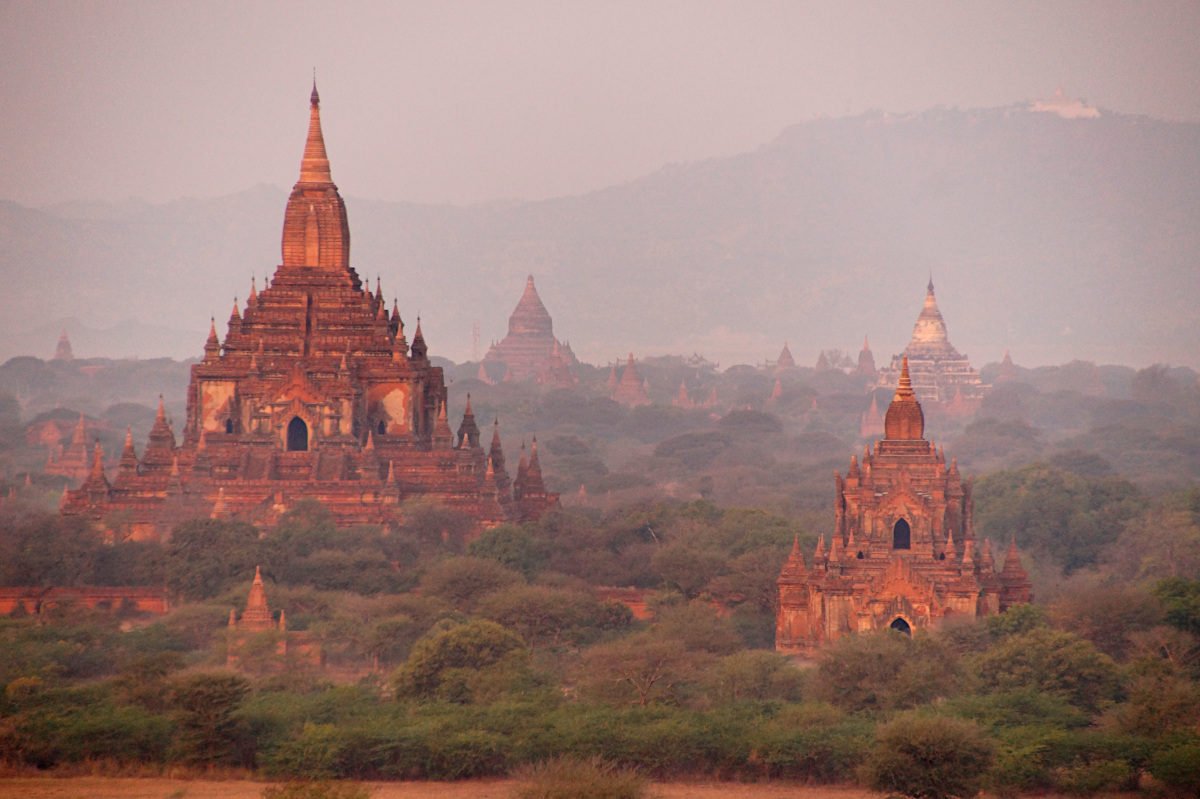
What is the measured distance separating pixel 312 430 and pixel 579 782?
29006 mm

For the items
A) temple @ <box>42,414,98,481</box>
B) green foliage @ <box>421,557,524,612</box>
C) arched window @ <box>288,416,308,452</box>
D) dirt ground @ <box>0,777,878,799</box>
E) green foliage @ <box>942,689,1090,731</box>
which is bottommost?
dirt ground @ <box>0,777,878,799</box>

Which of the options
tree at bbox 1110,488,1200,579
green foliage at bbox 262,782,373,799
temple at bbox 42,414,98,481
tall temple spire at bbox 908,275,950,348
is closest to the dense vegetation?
tree at bbox 1110,488,1200,579

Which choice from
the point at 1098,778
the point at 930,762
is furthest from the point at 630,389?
the point at 930,762

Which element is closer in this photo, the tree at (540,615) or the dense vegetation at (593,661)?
the dense vegetation at (593,661)

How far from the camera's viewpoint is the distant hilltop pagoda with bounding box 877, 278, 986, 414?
146m

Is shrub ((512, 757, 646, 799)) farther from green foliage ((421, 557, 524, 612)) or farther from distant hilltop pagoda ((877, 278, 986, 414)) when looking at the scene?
distant hilltop pagoda ((877, 278, 986, 414))

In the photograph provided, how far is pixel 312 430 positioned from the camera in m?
62.0

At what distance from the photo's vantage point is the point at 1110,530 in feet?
226

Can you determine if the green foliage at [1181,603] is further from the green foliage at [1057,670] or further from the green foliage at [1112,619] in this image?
the green foliage at [1057,670]

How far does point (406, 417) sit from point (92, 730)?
25303 millimetres

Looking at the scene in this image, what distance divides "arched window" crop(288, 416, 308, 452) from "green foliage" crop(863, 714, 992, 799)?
2890cm

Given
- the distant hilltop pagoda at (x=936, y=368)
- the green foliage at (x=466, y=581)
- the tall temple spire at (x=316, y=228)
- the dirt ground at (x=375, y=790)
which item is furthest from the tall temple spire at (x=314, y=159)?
the distant hilltop pagoda at (x=936, y=368)

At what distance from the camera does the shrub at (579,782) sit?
112ft

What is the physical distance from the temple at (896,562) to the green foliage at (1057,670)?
12.6 ft
